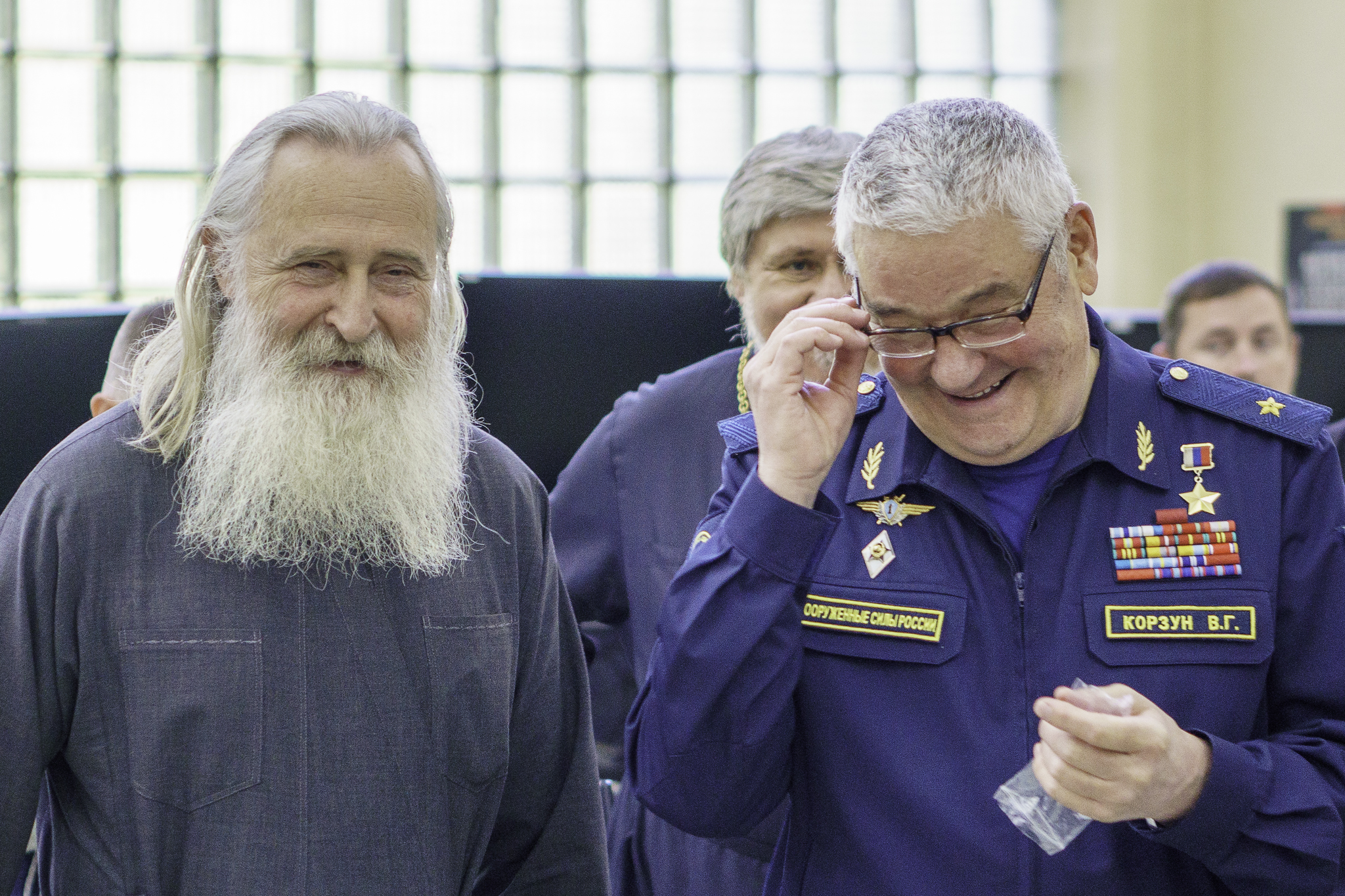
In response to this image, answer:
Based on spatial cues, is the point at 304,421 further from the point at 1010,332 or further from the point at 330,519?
the point at 1010,332

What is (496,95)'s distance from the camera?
11180mm

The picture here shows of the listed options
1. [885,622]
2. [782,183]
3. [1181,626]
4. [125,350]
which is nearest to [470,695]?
[885,622]

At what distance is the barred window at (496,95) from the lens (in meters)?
10.5

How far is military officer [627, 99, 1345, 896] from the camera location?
→ 160 cm

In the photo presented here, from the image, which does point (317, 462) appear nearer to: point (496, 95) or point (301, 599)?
point (301, 599)

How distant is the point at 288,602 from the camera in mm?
1869

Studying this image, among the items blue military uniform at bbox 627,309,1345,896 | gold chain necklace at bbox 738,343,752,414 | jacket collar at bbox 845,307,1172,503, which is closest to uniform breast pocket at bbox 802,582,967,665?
blue military uniform at bbox 627,309,1345,896

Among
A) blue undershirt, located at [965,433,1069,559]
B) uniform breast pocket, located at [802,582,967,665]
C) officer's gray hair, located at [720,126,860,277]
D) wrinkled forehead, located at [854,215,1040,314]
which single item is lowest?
uniform breast pocket, located at [802,582,967,665]

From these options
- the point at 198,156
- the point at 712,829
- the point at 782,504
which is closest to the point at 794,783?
the point at 712,829

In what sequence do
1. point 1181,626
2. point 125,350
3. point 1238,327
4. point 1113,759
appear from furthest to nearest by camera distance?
point 1238,327 < point 125,350 < point 1181,626 < point 1113,759

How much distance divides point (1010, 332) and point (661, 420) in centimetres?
105

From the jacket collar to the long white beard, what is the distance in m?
0.62

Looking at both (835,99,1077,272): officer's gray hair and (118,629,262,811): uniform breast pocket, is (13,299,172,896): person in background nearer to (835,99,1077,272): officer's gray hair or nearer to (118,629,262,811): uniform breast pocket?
(118,629,262,811): uniform breast pocket

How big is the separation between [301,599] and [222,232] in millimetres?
550
